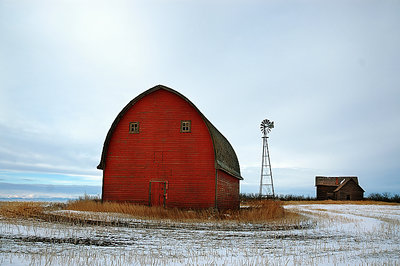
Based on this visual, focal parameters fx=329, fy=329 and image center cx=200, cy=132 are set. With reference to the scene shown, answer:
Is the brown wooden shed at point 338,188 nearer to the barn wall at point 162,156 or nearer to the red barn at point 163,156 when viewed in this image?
the red barn at point 163,156

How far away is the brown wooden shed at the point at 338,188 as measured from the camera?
54719mm

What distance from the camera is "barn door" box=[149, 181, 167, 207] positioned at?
19.3 m

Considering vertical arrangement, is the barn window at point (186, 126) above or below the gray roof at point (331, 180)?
above

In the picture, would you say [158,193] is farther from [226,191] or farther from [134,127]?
[226,191]

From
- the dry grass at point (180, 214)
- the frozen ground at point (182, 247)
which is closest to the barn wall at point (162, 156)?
the dry grass at point (180, 214)

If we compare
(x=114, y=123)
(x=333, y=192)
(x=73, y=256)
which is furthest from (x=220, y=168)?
(x=333, y=192)

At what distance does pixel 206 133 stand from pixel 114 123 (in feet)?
19.3

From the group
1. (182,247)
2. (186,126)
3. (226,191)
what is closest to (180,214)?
(186,126)

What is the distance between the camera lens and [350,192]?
180 feet

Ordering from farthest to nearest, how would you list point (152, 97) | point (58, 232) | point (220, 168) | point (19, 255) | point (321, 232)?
point (152, 97) → point (220, 168) → point (321, 232) → point (58, 232) → point (19, 255)

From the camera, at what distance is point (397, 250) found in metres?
8.45

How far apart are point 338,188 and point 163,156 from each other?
43875 millimetres

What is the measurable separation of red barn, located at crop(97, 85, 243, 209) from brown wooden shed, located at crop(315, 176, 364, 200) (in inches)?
1598

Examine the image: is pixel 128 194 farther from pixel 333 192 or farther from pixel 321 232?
pixel 333 192
